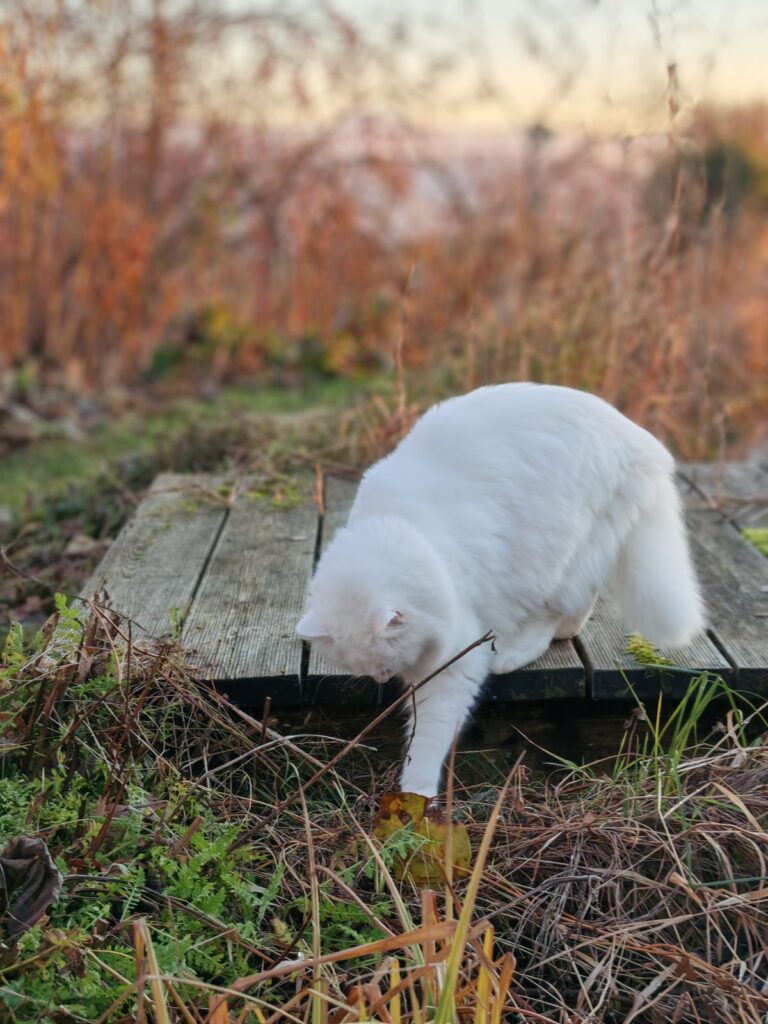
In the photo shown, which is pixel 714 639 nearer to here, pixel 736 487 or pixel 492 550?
pixel 492 550

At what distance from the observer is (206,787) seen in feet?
7.22

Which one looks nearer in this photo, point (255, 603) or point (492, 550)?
point (492, 550)

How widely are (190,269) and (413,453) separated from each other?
6199 mm

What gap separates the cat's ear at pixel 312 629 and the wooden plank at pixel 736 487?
6.36ft

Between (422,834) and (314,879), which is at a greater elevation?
(314,879)

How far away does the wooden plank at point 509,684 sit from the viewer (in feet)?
8.02

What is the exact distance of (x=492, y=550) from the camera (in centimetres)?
248

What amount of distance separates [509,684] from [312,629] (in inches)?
19.9

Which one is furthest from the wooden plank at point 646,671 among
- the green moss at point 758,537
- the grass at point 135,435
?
the grass at point 135,435

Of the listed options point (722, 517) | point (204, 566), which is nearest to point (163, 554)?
point (204, 566)

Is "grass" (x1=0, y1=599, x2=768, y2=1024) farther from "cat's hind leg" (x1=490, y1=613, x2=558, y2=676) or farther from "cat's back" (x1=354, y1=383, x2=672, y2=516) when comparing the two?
"cat's back" (x1=354, y1=383, x2=672, y2=516)

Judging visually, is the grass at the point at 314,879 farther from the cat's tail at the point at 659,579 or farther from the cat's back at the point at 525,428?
the cat's back at the point at 525,428

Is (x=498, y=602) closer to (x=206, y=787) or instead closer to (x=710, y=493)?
(x=206, y=787)

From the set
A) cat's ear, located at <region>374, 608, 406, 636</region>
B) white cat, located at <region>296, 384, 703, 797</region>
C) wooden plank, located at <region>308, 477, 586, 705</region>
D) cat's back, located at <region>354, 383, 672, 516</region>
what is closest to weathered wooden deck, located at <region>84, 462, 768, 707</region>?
wooden plank, located at <region>308, 477, 586, 705</region>
